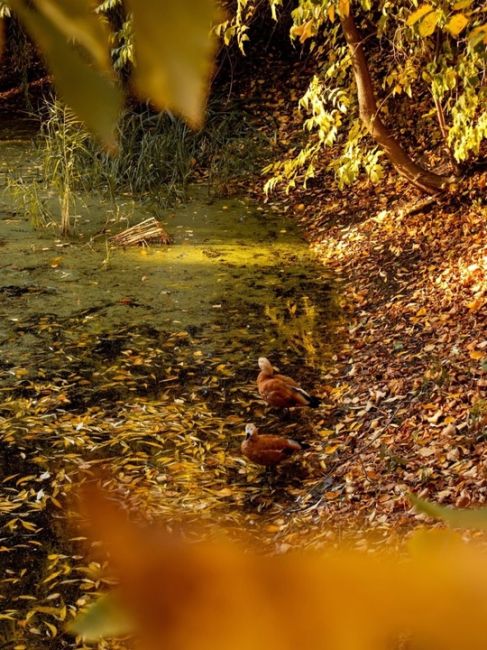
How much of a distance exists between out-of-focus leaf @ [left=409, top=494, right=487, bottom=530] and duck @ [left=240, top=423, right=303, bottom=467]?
2.90 m

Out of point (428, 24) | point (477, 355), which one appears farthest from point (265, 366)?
point (428, 24)

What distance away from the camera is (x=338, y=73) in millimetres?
5188

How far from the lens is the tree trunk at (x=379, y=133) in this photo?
4793 mm

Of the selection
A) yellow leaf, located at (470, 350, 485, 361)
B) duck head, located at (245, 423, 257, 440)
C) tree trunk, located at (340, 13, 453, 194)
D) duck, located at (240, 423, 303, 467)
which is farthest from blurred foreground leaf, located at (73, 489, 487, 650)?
tree trunk, located at (340, 13, 453, 194)

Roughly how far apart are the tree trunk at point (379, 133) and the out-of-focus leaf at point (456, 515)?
15.9ft

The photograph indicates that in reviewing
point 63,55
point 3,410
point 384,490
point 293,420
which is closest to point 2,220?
point 3,410

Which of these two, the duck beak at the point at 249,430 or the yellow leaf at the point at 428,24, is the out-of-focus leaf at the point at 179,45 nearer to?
the yellow leaf at the point at 428,24

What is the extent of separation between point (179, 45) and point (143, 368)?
3.82 meters

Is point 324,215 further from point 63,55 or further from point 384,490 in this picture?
point 63,55

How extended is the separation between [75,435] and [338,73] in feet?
9.65

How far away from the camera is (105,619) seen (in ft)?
0.34

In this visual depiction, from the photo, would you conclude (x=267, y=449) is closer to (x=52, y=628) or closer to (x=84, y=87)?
(x=52, y=628)

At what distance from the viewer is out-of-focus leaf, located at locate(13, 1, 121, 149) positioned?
0.47 ft

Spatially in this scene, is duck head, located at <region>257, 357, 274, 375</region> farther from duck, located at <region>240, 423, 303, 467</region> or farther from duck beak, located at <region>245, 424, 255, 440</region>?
duck, located at <region>240, 423, 303, 467</region>
